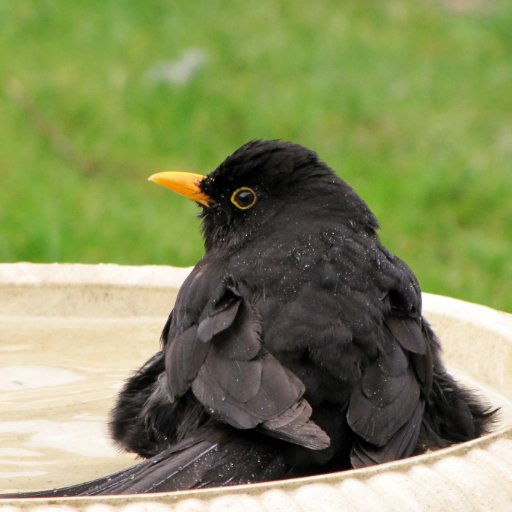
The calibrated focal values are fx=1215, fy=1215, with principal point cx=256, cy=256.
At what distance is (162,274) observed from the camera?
203 inches

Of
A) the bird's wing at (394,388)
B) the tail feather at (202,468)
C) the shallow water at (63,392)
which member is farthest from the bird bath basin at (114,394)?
the tail feather at (202,468)

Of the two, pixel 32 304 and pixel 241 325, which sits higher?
pixel 241 325

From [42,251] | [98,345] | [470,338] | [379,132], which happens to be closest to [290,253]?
[470,338]

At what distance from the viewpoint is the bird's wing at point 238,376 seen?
320cm

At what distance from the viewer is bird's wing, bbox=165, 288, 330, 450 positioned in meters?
→ 3.20

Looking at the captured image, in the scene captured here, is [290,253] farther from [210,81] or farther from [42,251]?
[210,81]

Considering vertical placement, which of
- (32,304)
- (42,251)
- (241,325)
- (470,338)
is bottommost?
(42,251)

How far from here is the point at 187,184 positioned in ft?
14.4

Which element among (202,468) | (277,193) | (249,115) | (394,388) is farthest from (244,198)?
(249,115)

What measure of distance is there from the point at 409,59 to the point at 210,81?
2.27 m

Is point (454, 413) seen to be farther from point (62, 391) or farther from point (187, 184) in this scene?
point (62, 391)

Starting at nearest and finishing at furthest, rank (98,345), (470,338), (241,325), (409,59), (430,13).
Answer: (241,325), (470,338), (98,345), (409,59), (430,13)

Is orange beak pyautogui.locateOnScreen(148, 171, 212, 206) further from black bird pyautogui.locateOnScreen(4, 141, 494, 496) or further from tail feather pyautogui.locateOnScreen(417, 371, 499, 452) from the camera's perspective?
tail feather pyautogui.locateOnScreen(417, 371, 499, 452)

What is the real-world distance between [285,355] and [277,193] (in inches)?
32.7
